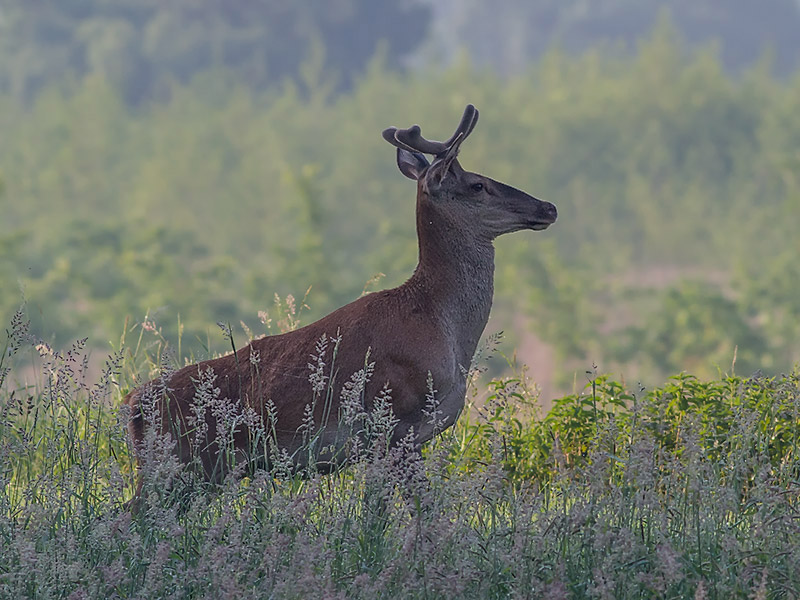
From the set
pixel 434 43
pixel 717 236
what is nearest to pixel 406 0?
pixel 434 43

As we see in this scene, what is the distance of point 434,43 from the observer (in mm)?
134625

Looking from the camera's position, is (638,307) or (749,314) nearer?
(749,314)

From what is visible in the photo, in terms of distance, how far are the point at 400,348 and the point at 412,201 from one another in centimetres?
5756

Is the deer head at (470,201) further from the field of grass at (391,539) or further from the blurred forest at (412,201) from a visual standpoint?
the blurred forest at (412,201)

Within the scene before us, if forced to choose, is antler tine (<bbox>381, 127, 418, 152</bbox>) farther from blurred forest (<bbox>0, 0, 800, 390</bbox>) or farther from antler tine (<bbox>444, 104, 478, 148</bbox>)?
blurred forest (<bbox>0, 0, 800, 390</bbox>)

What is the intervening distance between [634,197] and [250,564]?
2227 inches

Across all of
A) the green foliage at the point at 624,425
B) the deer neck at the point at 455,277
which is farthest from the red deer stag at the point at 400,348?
the green foliage at the point at 624,425

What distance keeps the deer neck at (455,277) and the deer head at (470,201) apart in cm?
3

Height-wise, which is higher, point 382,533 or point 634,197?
point 634,197

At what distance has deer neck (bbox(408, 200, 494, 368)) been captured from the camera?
5910 millimetres

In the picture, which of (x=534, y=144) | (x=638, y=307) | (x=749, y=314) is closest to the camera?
(x=749, y=314)

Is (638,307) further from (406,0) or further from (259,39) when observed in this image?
(406,0)

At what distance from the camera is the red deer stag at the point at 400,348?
552 centimetres

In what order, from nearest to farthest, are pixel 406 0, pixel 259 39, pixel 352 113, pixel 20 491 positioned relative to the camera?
pixel 20 491, pixel 352 113, pixel 259 39, pixel 406 0
